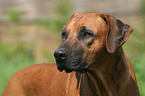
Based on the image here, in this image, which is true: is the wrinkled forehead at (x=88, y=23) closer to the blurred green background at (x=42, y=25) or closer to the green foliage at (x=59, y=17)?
the blurred green background at (x=42, y=25)

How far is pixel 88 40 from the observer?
3920 millimetres

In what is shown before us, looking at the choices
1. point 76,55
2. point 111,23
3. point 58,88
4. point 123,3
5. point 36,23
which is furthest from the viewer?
point 36,23

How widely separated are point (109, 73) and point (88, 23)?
0.78 m

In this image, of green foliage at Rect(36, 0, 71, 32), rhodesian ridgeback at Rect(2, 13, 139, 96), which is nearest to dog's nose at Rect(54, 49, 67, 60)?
rhodesian ridgeback at Rect(2, 13, 139, 96)

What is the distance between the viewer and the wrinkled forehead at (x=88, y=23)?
4008mm

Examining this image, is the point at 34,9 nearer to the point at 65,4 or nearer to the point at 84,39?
the point at 65,4

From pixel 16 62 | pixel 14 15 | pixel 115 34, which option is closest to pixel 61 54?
pixel 115 34

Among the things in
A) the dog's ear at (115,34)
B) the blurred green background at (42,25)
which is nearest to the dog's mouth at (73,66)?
the dog's ear at (115,34)

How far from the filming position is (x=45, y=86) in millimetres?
4770

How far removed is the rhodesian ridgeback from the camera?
3814 mm

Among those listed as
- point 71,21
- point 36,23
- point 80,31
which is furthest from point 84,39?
point 36,23

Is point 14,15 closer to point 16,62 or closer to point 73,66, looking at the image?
point 16,62

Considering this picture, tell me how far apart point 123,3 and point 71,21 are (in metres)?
7.44

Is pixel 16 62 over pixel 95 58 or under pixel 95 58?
under
